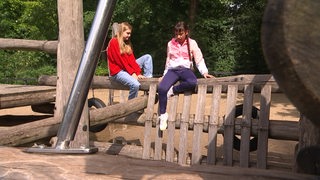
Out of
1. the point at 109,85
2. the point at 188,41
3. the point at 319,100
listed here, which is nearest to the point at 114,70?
the point at 109,85

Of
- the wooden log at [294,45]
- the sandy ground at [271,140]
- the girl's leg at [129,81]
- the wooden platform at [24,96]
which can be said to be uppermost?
the wooden log at [294,45]

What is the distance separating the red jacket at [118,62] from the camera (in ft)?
16.5

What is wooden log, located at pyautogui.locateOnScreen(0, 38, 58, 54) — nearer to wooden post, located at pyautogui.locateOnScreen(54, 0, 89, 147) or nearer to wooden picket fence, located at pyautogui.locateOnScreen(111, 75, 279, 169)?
wooden post, located at pyautogui.locateOnScreen(54, 0, 89, 147)

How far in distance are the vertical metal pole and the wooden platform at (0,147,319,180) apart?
188 mm

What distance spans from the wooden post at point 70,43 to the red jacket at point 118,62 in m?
1.29

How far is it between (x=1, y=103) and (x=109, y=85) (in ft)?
4.81

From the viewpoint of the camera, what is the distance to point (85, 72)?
6.32 feet

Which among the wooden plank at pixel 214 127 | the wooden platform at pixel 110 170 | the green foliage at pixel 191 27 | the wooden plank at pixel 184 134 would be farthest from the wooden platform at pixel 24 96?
the green foliage at pixel 191 27

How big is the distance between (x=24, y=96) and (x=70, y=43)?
1.15 metres

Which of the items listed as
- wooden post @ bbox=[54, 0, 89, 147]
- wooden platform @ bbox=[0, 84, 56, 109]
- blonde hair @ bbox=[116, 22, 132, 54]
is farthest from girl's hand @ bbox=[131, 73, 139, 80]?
wooden post @ bbox=[54, 0, 89, 147]

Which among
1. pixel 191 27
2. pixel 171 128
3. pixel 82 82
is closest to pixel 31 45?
pixel 171 128

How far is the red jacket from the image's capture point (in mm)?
5020

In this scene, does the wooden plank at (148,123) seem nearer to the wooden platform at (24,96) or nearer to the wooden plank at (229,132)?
the wooden plank at (229,132)

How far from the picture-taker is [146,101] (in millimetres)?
5023
